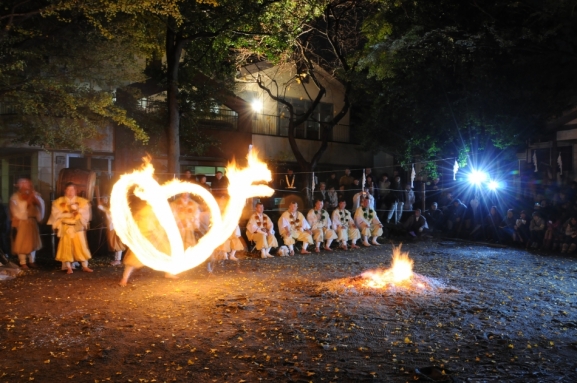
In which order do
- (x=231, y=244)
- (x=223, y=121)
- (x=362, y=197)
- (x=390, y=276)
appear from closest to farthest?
(x=390, y=276) → (x=231, y=244) → (x=362, y=197) → (x=223, y=121)

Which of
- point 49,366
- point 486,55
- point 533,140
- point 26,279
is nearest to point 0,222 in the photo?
point 26,279

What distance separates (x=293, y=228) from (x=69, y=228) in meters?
7.19

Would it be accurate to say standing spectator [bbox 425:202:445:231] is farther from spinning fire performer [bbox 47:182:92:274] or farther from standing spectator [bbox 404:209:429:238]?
spinning fire performer [bbox 47:182:92:274]

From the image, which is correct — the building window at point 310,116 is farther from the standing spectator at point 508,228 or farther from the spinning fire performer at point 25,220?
the spinning fire performer at point 25,220

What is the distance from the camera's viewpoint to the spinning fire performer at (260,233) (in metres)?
16.0

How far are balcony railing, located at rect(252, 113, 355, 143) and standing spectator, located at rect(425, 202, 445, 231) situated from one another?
→ 29.2 feet

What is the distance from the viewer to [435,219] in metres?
22.2

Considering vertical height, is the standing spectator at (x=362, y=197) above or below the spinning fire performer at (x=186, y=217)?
above

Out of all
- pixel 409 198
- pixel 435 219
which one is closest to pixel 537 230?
pixel 435 219

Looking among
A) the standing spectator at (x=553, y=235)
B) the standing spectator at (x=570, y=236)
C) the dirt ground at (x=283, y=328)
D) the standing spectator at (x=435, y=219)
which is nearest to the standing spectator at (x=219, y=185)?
the dirt ground at (x=283, y=328)

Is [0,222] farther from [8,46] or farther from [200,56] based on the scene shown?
[200,56]

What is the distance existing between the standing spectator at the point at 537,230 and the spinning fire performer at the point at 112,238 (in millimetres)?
13830

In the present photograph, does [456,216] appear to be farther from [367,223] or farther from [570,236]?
[570,236]

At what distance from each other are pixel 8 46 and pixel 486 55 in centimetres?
1328
